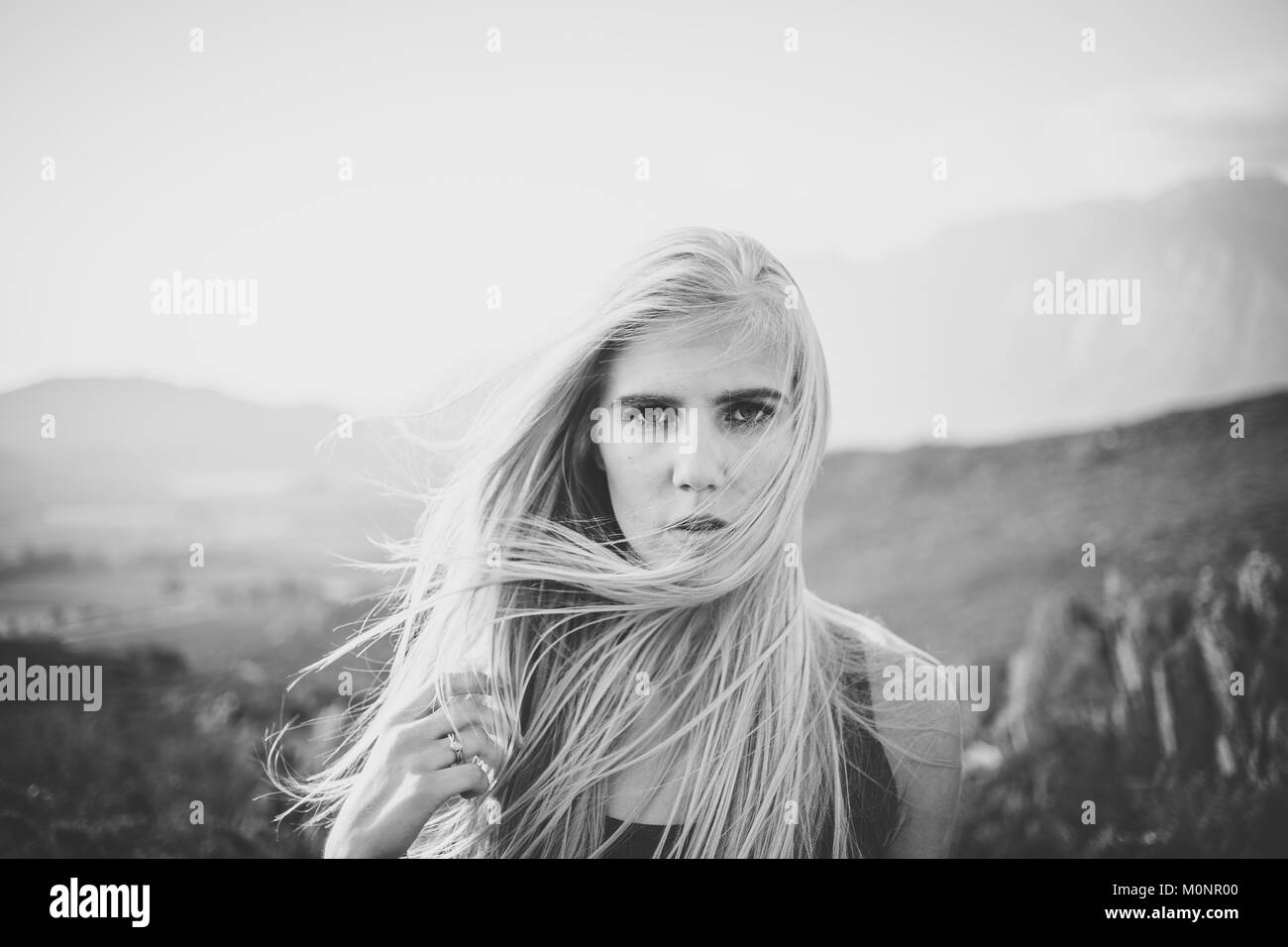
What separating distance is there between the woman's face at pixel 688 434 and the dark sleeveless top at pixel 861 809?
39cm

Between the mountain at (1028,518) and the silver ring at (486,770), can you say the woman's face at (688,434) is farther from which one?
the mountain at (1028,518)

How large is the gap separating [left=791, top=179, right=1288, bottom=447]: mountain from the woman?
122cm

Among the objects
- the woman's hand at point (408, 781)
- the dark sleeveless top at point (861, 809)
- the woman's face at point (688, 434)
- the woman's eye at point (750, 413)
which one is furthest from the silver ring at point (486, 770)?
the woman's eye at point (750, 413)

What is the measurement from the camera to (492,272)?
2416mm

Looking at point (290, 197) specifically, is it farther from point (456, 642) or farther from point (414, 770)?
point (414, 770)

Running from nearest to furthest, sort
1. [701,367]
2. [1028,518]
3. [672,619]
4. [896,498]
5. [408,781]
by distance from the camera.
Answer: [408,781], [701,367], [672,619], [1028,518], [896,498]

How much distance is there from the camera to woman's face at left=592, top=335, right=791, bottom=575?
1.49m

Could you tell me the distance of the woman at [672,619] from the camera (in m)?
1.50

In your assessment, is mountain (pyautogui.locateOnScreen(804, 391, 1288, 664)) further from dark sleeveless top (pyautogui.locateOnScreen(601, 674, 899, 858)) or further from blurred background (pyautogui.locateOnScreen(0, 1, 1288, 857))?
dark sleeveless top (pyautogui.locateOnScreen(601, 674, 899, 858))

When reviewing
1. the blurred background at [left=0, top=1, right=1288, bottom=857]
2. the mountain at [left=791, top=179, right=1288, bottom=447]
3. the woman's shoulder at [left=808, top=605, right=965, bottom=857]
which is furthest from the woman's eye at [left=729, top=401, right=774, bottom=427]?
the mountain at [left=791, top=179, right=1288, bottom=447]

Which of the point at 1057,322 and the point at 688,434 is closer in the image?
the point at 688,434

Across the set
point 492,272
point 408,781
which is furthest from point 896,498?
point 408,781

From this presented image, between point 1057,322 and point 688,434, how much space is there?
1591 millimetres

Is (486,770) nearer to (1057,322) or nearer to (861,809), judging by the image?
(861,809)
